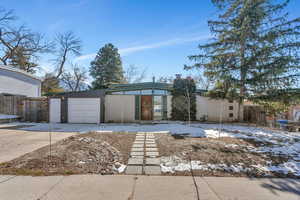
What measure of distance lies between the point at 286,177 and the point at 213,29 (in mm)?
9336

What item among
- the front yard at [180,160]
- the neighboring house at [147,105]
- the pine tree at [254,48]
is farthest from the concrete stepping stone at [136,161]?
the pine tree at [254,48]

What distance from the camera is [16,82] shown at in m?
10.8

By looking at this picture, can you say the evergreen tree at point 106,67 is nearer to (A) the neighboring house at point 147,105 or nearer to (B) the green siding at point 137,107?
(A) the neighboring house at point 147,105

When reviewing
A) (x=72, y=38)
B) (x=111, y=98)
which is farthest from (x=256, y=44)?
(x=72, y=38)

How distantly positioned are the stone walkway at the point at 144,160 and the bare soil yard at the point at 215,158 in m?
0.19

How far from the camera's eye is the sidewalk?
205cm

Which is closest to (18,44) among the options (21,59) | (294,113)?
(21,59)

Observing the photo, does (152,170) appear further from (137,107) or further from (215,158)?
(137,107)

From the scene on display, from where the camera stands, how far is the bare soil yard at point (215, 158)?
2.83 meters

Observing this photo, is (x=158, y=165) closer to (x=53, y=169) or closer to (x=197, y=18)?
(x=53, y=169)

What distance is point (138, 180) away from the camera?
250 centimetres

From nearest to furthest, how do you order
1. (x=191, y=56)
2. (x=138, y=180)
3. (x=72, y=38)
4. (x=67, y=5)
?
(x=138, y=180), (x=67, y=5), (x=191, y=56), (x=72, y=38)

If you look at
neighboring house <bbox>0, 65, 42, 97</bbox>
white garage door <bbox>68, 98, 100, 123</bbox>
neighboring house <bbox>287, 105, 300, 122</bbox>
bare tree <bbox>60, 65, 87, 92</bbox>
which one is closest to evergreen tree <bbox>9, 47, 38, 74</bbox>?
bare tree <bbox>60, 65, 87, 92</bbox>

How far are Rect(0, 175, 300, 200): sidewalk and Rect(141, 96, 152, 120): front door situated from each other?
24.8 feet
